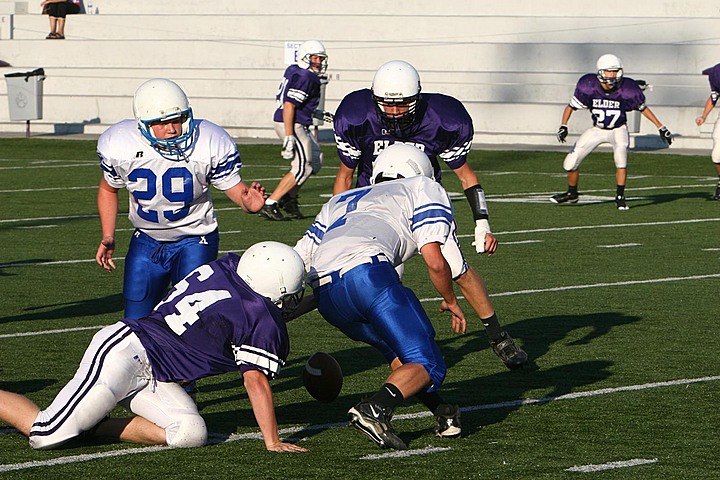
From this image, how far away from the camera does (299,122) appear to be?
14.3 m

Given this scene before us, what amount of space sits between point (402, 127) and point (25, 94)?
18.8 metres

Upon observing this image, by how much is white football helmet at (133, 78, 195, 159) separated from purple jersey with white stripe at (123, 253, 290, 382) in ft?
3.42

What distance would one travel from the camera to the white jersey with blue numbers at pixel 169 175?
21.1 ft

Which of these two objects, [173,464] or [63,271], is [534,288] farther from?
[173,464]

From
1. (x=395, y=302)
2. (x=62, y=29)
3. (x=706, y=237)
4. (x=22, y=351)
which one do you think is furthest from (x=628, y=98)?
(x=62, y=29)

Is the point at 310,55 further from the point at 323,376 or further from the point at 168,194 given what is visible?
the point at 323,376

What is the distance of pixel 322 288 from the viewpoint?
18.1 feet

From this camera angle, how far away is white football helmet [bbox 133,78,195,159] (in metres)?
6.18

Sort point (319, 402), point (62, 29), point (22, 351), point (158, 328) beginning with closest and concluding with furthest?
point (158, 328) < point (319, 402) < point (22, 351) < point (62, 29)

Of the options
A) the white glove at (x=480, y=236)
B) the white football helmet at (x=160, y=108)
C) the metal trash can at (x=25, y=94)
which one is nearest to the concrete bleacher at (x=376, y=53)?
the metal trash can at (x=25, y=94)

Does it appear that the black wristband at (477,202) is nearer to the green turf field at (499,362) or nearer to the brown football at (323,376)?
the green turf field at (499,362)

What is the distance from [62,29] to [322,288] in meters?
24.6

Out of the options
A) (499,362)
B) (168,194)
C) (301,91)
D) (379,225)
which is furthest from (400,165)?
(301,91)

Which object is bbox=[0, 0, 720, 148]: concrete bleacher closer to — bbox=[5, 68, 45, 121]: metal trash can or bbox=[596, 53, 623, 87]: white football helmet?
bbox=[5, 68, 45, 121]: metal trash can
